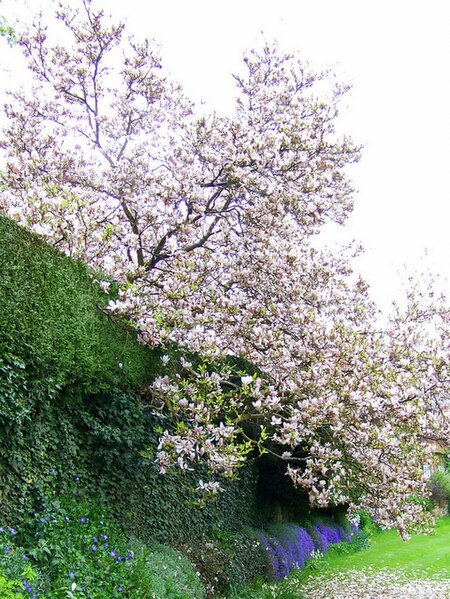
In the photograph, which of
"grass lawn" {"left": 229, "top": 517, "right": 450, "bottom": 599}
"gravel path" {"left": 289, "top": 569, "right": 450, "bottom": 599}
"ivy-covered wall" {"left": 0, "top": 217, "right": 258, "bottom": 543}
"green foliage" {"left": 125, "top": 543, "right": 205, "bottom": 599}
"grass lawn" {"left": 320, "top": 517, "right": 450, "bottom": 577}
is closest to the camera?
"ivy-covered wall" {"left": 0, "top": 217, "right": 258, "bottom": 543}

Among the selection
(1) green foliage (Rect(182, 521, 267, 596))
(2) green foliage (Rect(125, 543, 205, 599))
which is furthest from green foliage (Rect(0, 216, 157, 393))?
(1) green foliage (Rect(182, 521, 267, 596))

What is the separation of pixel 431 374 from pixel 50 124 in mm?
7649

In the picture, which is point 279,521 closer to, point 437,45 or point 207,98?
point 207,98

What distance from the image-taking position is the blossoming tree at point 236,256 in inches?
263

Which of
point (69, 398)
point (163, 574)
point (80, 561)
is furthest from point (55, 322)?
point (163, 574)

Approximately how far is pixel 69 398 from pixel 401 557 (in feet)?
39.6

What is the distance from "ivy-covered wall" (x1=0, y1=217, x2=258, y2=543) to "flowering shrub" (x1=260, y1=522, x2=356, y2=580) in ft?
10.6

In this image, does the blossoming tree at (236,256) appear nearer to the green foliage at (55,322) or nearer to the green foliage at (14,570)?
the green foliage at (55,322)

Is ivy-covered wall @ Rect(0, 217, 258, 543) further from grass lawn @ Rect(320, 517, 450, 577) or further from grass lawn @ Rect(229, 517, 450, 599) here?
grass lawn @ Rect(320, 517, 450, 577)

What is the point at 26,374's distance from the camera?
5348 mm

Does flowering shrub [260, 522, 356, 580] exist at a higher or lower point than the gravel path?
higher

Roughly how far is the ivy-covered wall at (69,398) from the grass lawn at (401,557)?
22.9 ft

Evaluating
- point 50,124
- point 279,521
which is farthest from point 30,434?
point 279,521

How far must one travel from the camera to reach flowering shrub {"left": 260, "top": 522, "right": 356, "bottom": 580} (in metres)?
10.9
